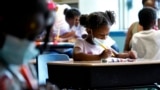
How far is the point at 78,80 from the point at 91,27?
2.18 feet

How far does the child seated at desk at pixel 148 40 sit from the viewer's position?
3.25m

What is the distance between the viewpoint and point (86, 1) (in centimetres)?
670

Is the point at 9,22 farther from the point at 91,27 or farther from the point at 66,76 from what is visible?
the point at 91,27

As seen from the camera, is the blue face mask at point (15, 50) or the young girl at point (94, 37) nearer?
the blue face mask at point (15, 50)

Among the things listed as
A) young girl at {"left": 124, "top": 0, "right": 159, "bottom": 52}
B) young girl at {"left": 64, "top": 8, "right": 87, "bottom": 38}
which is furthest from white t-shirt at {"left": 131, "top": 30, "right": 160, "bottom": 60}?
young girl at {"left": 64, "top": 8, "right": 87, "bottom": 38}

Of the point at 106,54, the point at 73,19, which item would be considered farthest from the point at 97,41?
the point at 73,19

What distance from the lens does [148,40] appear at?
3.28 meters

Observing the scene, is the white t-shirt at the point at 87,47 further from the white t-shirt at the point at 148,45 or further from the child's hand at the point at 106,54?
the white t-shirt at the point at 148,45

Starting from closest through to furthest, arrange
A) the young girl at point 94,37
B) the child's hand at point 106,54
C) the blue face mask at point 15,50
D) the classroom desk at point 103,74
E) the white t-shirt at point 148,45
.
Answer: the blue face mask at point 15,50 < the classroom desk at point 103,74 < the child's hand at point 106,54 < the young girl at point 94,37 < the white t-shirt at point 148,45

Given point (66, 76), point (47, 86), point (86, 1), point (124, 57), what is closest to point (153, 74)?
point (124, 57)

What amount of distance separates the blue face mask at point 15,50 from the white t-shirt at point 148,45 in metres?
2.49

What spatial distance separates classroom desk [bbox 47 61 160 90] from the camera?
2.46m

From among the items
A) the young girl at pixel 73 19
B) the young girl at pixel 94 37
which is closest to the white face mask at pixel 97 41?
the young girl at pixel 94 37

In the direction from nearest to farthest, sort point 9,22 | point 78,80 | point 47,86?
1. point 9,22
2. point 47,86
3. point 78,80
